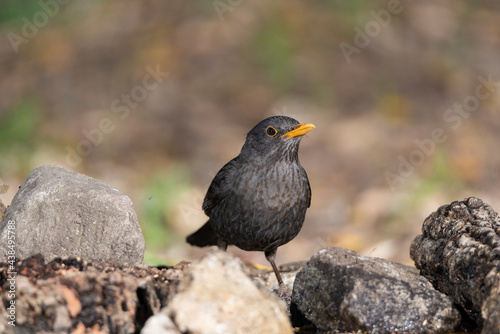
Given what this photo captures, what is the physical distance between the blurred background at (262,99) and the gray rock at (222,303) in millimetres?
4833

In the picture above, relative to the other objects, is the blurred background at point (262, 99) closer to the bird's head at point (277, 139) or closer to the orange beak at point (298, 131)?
the bird's head at point (277, 139)

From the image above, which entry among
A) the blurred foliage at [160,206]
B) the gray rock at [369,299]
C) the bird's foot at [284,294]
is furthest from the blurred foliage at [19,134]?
the gray rock at [369,299]

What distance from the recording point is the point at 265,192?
5590 millimetres

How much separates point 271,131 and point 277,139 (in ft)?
0.33

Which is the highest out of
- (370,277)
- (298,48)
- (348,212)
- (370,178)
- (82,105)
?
(298,48)

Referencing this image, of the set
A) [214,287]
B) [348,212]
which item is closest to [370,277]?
[214,287]

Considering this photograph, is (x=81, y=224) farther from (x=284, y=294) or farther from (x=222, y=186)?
(x=284, y=294)

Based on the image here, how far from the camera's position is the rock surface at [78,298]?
3549 millimetres

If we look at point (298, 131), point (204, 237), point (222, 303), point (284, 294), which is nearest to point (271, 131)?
point (298, 131)

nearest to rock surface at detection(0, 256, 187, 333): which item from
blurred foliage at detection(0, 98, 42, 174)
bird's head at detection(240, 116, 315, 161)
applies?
bird's head at detection(240, 116, 315, 161)

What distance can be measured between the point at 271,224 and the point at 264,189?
11.3 inches

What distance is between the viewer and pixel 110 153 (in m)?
10.5

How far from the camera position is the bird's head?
574 cm

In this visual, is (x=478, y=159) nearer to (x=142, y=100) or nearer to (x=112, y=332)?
(x=142, y=100)
